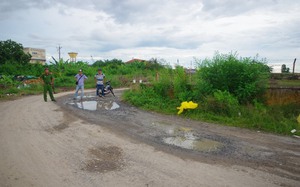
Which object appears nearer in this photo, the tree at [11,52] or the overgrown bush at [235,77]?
the overgrown bush at [235,77]

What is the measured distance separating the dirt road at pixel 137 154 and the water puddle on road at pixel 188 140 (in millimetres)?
26

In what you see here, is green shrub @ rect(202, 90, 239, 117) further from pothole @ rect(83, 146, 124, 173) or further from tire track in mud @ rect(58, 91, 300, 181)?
pothole @ rect(83, 146, 124, 173)

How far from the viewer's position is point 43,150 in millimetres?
5422

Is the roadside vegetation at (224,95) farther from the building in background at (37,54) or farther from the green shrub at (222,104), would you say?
the building in background at (37,54)

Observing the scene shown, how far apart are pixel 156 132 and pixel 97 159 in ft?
8.53

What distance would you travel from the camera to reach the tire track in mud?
500 centimetres

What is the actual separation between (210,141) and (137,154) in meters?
2.26

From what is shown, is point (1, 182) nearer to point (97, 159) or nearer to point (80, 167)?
point (80, 167)

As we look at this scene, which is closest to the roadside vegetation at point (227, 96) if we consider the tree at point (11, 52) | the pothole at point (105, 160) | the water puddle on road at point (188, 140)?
the water puddle on road at point (188, 140)

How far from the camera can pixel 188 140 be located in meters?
6.50

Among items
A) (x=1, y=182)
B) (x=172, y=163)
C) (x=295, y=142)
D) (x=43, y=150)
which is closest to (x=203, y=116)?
(x=295, y=142)

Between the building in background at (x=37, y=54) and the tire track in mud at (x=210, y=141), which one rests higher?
the building in background at (x=37, y=54)

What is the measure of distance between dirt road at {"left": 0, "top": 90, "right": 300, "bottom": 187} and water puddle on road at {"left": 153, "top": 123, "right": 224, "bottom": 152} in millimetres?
26

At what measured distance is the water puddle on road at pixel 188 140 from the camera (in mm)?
5914
